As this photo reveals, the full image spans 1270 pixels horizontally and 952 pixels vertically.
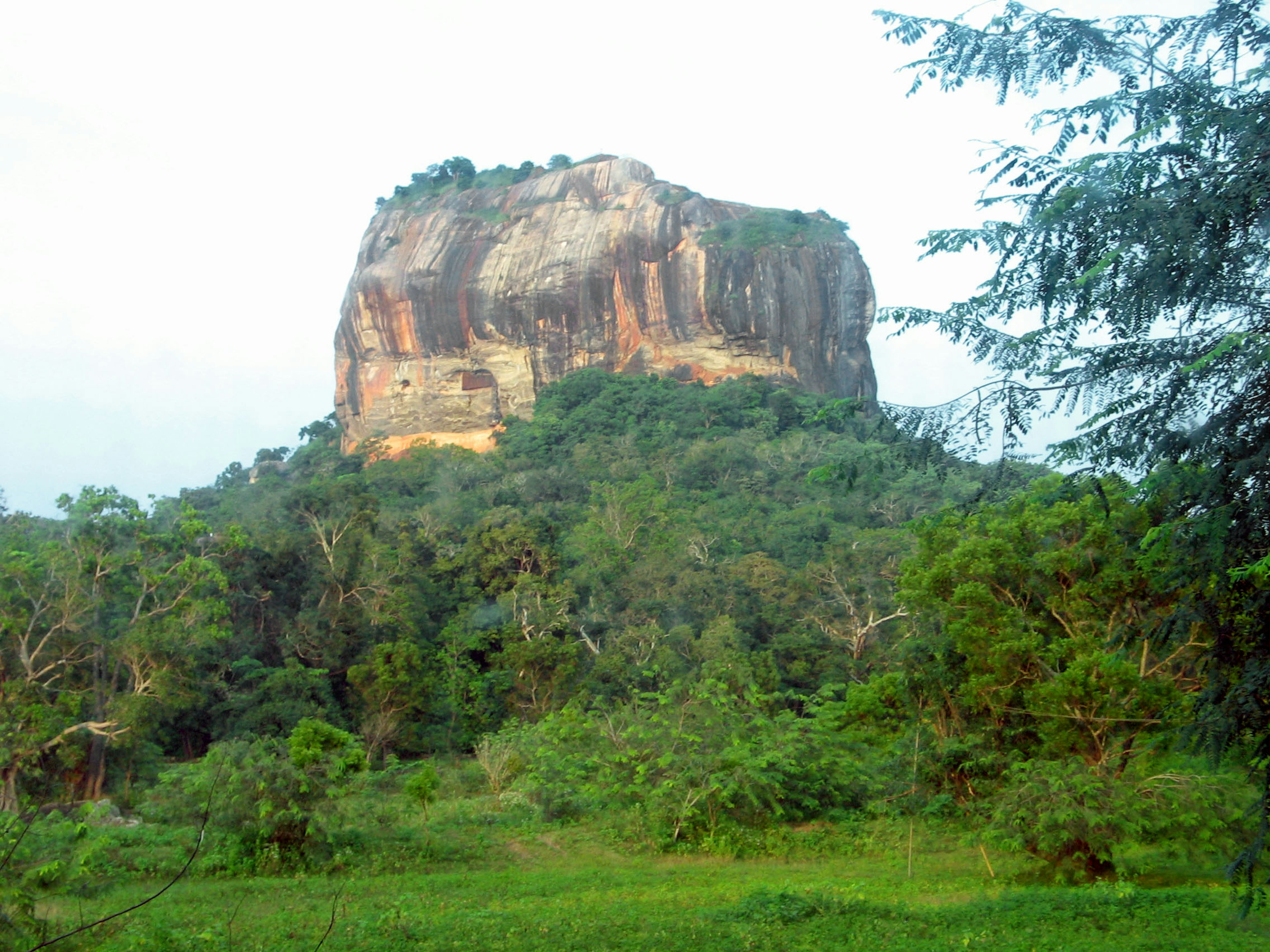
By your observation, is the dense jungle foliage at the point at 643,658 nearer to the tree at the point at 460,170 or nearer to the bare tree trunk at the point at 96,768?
the bare tree trunk at the point at 96,768

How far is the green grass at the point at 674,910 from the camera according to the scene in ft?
21.5

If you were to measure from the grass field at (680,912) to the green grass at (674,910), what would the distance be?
0.02 metres

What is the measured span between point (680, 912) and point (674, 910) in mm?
90

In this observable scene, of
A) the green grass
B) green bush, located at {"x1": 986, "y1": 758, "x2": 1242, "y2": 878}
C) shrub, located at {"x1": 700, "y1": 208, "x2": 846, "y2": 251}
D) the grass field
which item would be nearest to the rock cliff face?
shrub, located at {"x1": 700, "y1": 208, "x2": 846, "y2": 251}

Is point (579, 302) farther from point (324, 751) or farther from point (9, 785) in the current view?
point (324, 751)

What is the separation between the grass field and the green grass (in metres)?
0.02

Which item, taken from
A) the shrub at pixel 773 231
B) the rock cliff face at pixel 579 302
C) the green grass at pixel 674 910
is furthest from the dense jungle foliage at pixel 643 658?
the shrub at pixel 773 231

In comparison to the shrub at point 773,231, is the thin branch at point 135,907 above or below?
below

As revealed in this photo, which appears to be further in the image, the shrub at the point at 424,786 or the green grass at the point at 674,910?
the shrub at the point at 424,786

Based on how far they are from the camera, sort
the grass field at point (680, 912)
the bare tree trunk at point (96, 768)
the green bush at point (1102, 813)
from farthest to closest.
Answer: the bare tree trunk at point (96, 768), the green bush at point (1102, 813), the grass field at point (680, 912)

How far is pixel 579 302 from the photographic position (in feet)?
141

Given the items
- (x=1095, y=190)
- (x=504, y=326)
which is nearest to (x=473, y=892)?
(x=1095, y=190)

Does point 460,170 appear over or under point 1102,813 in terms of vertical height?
over

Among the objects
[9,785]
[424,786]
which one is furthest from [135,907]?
[9,785]
